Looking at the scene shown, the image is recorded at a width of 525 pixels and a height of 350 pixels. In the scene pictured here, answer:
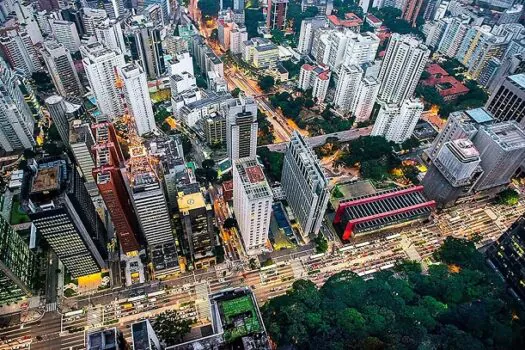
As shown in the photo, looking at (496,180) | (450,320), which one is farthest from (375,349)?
(496,180)

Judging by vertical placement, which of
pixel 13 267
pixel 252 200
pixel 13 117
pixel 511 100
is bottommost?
pixel 13 267

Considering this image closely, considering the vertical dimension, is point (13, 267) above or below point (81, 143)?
below

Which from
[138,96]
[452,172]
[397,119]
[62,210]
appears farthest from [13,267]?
[397,119]

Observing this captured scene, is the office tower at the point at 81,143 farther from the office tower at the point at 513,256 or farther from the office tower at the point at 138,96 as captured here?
the office tower at the point at 513,256

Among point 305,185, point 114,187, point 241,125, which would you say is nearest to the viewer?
point 114,187

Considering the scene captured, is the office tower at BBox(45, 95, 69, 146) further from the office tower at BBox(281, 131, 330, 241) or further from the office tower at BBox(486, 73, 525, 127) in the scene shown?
the office tower at BBox(486, 73, 525, 127)

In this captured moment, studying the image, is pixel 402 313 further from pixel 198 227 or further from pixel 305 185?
pixel 198 227

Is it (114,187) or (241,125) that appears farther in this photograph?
(241,125)
